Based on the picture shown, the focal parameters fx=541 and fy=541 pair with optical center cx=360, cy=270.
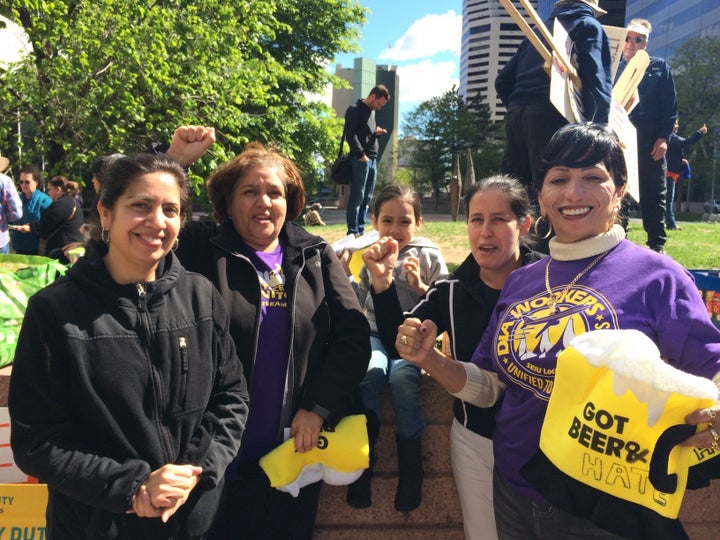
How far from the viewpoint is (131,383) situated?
5.53ft

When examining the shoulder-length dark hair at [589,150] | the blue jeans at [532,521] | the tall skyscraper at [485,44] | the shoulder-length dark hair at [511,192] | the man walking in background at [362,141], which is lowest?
the blue jeans at [532,521]

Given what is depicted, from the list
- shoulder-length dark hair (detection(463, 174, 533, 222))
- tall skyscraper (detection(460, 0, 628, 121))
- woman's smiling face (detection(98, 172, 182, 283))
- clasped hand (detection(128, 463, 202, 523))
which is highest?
tall skyscraper (detection(460, 0, 628, 121))

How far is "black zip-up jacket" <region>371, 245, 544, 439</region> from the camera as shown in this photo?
7.75 ft

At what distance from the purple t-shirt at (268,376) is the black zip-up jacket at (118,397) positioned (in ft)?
0.67

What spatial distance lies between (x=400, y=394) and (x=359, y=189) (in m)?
5.84

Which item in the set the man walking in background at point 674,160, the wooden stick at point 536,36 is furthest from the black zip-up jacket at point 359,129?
the man walking in background at point 674,160

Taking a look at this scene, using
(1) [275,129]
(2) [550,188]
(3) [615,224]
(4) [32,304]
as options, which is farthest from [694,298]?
(1) [275,129]

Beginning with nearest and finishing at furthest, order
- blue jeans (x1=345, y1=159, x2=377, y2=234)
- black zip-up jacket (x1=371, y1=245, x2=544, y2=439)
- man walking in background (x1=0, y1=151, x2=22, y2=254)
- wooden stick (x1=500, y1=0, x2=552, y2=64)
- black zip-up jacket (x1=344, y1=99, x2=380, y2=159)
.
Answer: black zip-up jacket (x1=371, y1=245, x2=544, y2=439)
wooden stick (x1=500, y1=0, x2=552, y2=64)
man walking in background (x1=0, y1=151, x2=22, y2=254)
black zip-up jacket (x1=344, y1=99, x2=380, y2=159)
blue jeans (x1=345, y1=159, x2=377, y2=234)

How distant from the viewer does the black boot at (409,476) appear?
8.50 feet

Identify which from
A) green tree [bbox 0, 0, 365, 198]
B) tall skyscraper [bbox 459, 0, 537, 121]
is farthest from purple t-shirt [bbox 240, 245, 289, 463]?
tall skyscraper [bbox 459, 0, 537, 121]

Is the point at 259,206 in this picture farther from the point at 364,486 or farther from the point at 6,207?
the point at 6,207

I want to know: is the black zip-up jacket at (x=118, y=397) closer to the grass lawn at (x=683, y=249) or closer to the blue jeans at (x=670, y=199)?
the grass lawn at (x=683, y=249)

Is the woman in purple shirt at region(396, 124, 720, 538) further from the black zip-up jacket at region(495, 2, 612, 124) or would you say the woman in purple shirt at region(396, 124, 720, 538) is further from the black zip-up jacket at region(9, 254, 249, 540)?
the black zip-up jacket at region(495, 2, 612, 124)

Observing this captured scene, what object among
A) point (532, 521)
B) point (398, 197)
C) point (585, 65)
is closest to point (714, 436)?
point (532, 521)
